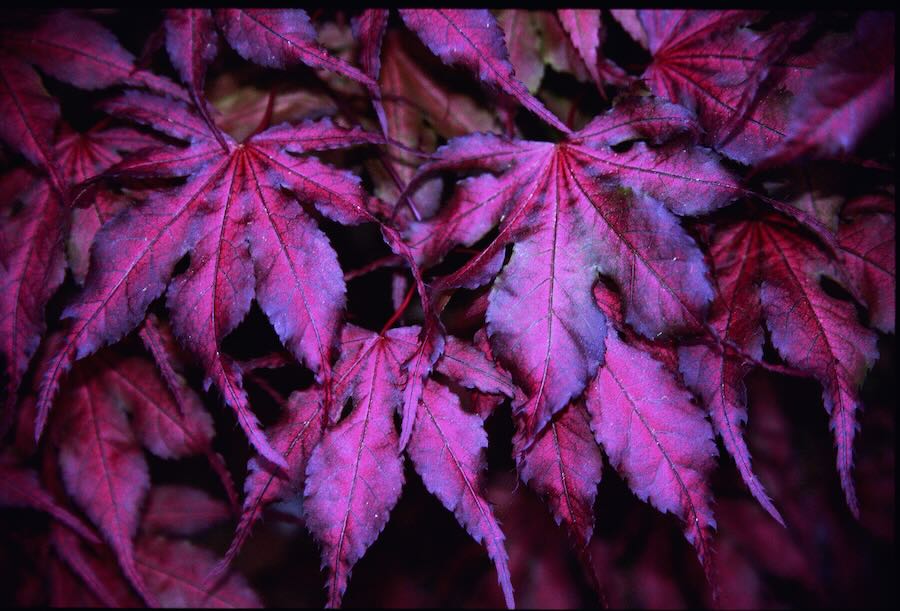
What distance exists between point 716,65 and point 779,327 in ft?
1.10

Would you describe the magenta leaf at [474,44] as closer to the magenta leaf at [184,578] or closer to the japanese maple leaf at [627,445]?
the japanese maple leaf at [627,445]

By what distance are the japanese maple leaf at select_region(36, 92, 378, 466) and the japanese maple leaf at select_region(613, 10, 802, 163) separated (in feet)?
1.32

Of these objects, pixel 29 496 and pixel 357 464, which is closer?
pixel 357 464

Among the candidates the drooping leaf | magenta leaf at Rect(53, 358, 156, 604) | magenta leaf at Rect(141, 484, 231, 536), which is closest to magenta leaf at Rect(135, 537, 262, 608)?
magenta leaf at Rect(141, 484, 231, 536)

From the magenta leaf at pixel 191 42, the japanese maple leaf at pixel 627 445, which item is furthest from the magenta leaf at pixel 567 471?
the magenta leaf at pixel 191 42

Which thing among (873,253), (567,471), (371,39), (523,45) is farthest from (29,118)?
(873,253)

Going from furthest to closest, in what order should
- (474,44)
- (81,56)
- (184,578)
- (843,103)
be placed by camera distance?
(184,578) < (81,56) < (474,44) < (843,103)

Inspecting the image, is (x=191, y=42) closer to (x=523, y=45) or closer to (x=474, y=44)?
(x=474, y=44)

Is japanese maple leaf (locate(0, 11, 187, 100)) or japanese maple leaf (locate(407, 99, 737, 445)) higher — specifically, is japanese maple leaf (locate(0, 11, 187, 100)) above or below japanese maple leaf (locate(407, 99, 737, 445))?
above

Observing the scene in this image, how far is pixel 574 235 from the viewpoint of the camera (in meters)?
0.69

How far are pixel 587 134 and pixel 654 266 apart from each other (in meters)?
0.20

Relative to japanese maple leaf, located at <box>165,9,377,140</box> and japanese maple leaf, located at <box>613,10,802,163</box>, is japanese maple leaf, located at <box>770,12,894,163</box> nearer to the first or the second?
japanese maple leaf, located at <box>613,10,802,163</box>

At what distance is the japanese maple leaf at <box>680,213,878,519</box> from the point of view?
2.17 feet

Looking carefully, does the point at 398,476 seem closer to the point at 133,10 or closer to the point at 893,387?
the point at 133,10
